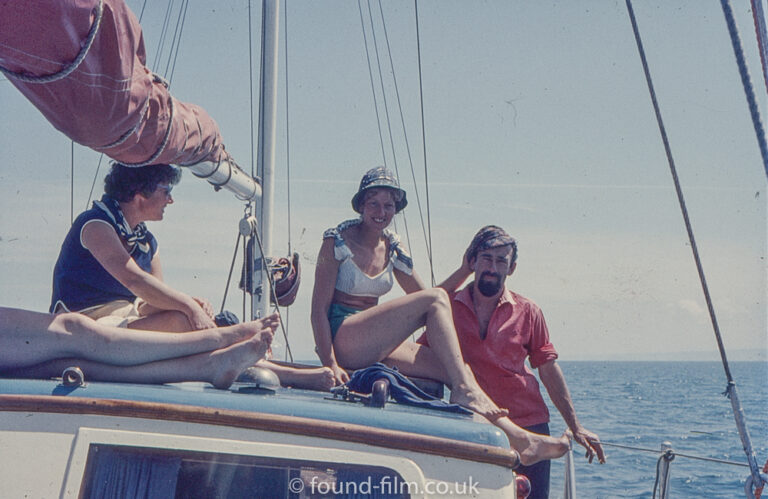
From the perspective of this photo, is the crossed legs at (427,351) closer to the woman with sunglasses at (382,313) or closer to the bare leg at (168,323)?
the woman with sunglasses at (382,313)

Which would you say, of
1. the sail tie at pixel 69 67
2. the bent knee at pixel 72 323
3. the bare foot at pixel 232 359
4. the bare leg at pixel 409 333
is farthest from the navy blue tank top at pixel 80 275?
the sail tie at pixel 69 67

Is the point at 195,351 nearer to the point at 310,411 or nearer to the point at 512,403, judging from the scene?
the point at 310,411

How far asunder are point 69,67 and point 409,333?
184 centimetres

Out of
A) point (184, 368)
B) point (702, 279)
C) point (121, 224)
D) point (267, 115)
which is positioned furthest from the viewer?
point (267, 115)

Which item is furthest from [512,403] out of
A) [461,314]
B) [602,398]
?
[602,398]

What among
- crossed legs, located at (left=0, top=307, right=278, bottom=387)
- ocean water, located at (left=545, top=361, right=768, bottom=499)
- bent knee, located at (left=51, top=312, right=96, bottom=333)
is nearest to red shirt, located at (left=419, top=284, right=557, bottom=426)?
ocean water, located at (left=545, top=361, right=768, bottom=499)

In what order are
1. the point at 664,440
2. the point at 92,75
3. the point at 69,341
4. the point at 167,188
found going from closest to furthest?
the point at 92,75
the point at 69,341
the point at 167,188
the point at 664,440

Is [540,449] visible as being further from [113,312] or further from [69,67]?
[69,67]

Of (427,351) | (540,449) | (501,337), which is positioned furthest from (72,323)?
(501,337)

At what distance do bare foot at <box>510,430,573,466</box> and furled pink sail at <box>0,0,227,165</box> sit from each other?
1.80 metres

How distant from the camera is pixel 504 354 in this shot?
431cm

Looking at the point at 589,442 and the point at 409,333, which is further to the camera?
the point at 589,442

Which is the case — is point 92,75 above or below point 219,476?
above

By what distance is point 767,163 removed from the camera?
2.67 metres
